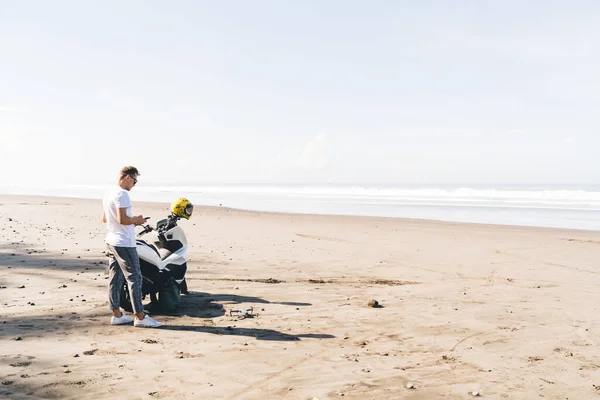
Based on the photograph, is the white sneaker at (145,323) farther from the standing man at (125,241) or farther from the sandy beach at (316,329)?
the sandy beach at (316,329)

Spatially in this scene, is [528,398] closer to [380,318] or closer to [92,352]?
[380,318]

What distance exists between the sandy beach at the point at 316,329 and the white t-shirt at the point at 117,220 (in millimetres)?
1126

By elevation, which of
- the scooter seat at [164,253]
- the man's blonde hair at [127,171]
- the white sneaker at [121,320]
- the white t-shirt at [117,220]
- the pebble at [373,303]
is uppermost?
the man's blonde hair at [127,171]

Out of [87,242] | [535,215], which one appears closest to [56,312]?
[87,242]

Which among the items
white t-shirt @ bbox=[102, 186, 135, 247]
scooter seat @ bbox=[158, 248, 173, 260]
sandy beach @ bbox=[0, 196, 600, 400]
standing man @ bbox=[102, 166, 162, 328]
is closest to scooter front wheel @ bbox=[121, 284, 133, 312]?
sandy beach @ bbox=[0, 196, 600, 400]

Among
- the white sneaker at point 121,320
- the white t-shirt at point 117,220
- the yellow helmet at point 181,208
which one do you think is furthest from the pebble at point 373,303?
the white t-shirt at point 117,220

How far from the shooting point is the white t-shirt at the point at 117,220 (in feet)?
20.1

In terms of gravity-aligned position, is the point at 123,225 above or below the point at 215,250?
above

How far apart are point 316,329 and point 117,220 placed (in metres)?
2.89

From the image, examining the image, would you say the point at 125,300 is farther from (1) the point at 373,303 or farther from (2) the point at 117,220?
(1) the point at 373,303

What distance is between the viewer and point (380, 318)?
683 centimetres

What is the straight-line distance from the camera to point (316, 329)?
634cm

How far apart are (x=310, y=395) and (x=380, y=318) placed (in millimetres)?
2717

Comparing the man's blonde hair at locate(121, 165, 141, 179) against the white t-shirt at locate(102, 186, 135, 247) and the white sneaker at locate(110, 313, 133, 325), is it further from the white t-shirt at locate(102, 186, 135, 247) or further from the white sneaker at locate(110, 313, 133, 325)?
the white sneaker at locate(110, 313, 133, 325)
